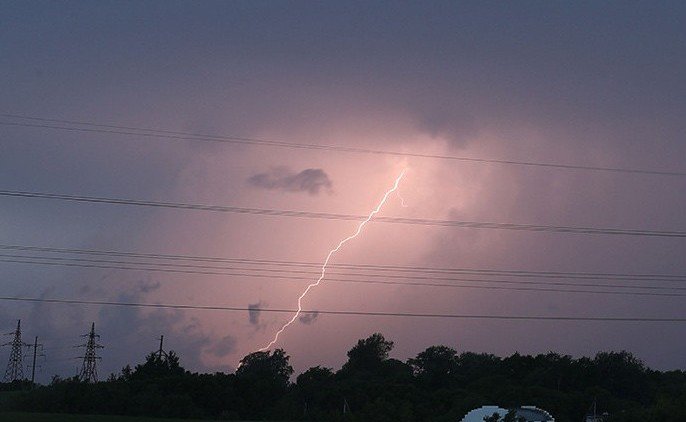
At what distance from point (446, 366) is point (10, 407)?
86922mm

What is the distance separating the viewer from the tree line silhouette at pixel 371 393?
77.7 meters

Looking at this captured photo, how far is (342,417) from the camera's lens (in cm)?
6397

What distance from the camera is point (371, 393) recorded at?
309ft

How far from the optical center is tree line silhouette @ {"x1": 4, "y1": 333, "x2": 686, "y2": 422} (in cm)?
7769

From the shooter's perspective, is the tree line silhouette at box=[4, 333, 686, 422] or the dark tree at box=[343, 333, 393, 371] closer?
the tree line silhouette at box=[4, 333, 686, 422]

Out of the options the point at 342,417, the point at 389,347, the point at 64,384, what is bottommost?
the point at 342,417

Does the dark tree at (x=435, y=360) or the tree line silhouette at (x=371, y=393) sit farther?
the dark tree at (x=435, y=360)

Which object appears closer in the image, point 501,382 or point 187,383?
point 187,383

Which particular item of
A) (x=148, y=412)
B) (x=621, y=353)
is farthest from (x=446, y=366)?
(x=148, y=412)

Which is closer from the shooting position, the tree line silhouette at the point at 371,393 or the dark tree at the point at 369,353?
the tree line silhouette at the point at 371,393

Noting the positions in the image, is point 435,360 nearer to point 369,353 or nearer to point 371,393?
point 369,353

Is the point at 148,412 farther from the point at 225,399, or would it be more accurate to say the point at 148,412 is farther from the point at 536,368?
the point at 536,368

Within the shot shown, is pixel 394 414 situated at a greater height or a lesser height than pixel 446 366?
lesser

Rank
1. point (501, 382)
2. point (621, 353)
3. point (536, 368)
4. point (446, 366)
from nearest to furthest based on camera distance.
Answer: point (501, 382) < point (536, 368) < point (621, 353) < point (446, 366)
